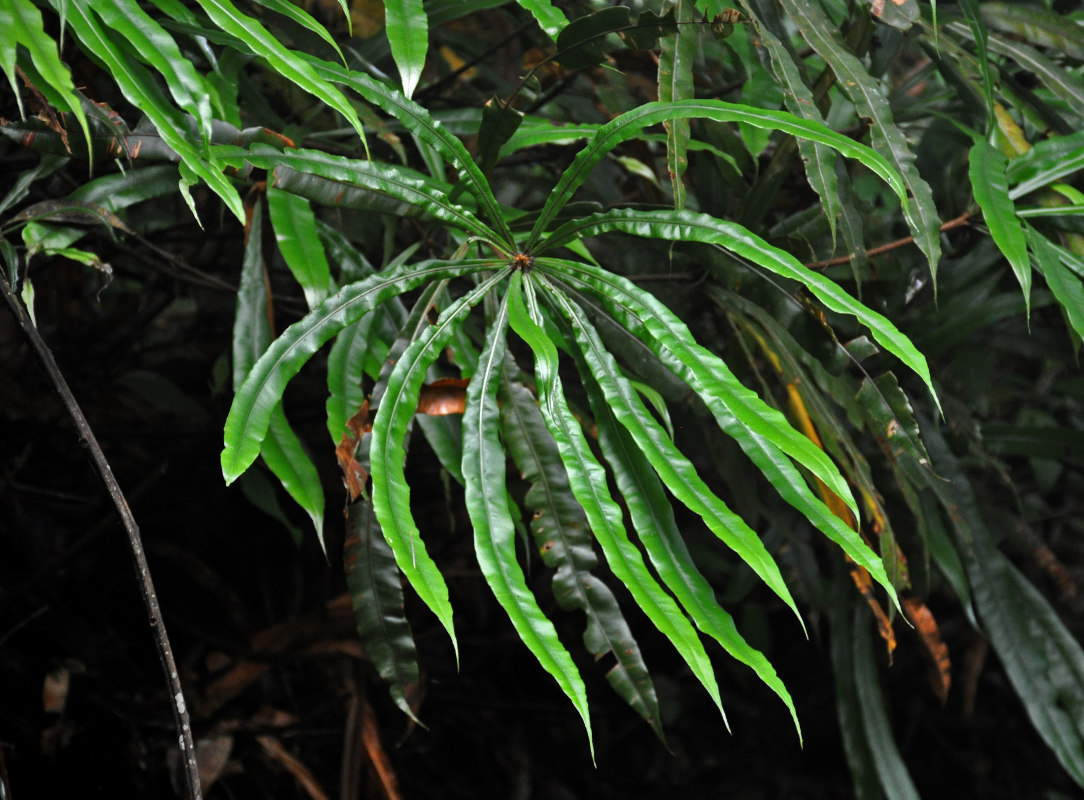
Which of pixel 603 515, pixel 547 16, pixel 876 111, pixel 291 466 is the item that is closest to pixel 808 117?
pixel 876 111

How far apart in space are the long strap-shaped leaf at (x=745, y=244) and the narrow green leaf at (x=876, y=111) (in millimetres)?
105

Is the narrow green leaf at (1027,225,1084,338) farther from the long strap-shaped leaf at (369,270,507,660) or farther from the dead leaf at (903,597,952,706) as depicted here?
the long strap-shaped leaf at (369,270,507,660)

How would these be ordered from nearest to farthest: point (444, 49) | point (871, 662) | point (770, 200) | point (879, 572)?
point (879, 572) < point (770, 200) < point (871, 662) < point (444, 49)

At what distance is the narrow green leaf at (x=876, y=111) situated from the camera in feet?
1.72

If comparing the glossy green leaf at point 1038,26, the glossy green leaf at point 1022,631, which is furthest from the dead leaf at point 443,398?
the glossy green leaf at point 1038,26

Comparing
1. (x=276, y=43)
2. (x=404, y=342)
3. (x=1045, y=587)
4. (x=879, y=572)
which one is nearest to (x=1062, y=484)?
(x=1045, y=587)

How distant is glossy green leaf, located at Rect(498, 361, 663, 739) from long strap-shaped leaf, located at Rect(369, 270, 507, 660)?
0.18 ft

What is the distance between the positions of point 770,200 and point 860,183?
40 centimetres

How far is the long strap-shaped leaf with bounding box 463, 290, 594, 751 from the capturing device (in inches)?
16.5

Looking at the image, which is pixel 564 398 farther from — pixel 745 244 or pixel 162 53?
pixel 162 53

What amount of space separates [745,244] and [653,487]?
0.48 feet

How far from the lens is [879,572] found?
41 centimetres

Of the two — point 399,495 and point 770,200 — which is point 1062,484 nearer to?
point 770,200

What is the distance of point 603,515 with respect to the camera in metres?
0.44
